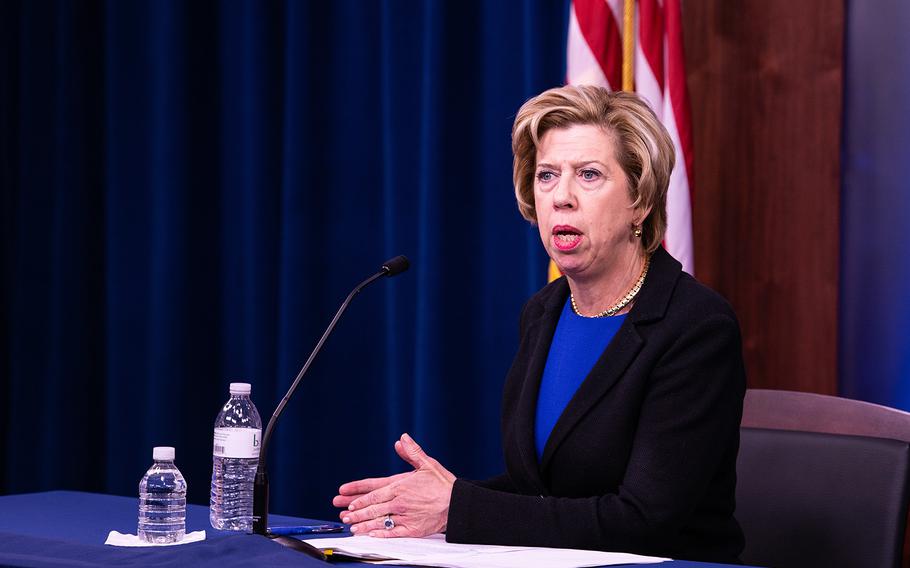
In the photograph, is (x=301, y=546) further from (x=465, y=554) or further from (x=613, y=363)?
(x=613, y=363)

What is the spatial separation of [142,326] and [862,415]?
9.76 feet

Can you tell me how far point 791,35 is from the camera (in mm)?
3129

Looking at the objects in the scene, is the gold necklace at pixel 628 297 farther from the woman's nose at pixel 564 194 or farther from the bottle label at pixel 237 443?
Result: the bottle label at pixel 237 443

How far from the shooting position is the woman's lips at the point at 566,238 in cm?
195

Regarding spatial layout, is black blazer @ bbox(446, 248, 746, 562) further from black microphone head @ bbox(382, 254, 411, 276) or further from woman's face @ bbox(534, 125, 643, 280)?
black microphone head @ bbox(382, 254, 411, 276)

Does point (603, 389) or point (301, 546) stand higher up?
point (603, 389)

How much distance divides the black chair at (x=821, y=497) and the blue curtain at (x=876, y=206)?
115 cm

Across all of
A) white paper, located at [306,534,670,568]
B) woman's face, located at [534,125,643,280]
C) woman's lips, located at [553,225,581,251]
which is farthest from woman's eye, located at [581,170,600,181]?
white paper, located at [306,534,670,568]

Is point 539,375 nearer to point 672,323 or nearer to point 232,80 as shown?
point 672,323

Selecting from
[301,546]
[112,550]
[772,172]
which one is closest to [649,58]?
[772,172]

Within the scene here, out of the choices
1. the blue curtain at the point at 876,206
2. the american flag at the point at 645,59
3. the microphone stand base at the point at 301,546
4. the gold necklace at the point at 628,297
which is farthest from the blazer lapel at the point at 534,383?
the blue curtain at the point at 876,206

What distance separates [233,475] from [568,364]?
2.13 ft

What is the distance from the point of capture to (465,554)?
4.96ft

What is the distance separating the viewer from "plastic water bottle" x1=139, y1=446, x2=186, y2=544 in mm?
1745
